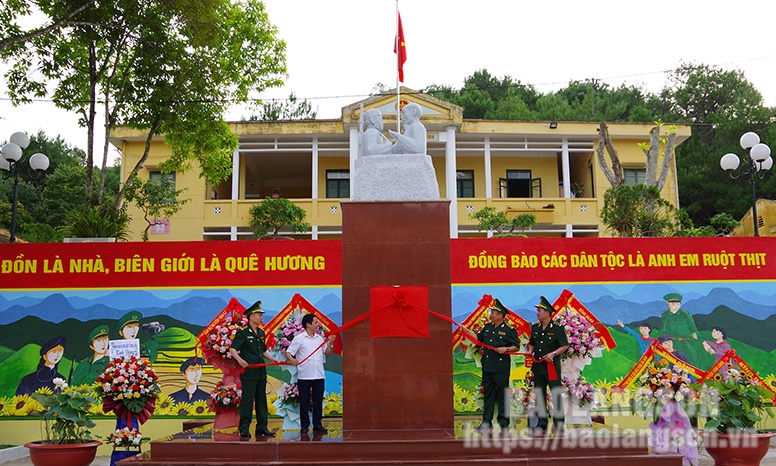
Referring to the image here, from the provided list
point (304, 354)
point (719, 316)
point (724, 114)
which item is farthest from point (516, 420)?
point (724, 114)

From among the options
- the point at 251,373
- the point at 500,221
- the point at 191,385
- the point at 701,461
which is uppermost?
the point at 500,221

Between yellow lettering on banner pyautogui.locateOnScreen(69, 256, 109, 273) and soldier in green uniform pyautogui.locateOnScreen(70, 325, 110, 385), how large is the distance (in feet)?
2.74

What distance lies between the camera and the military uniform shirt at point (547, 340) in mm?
7076

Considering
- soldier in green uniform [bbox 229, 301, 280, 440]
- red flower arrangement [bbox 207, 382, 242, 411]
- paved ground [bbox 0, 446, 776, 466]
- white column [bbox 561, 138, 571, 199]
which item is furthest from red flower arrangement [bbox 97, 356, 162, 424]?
white column [bbox 561, 138, 571, 199]

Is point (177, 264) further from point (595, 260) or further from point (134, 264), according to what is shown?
point (595, 260)

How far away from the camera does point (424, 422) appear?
672 cm

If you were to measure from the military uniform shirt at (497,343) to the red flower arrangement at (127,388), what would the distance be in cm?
353

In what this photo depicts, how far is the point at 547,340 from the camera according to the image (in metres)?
7.12

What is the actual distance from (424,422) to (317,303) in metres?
Answer: 3.49

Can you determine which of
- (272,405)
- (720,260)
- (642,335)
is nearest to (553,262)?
(642,335)

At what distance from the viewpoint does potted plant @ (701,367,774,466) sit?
6469mm

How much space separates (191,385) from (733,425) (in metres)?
6.66

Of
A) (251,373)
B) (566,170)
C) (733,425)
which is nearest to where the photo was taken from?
(733,425)

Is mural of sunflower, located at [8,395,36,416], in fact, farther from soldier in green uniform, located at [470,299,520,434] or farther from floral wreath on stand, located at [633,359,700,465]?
floral wreath on stand, located at [633,359,700,465]
